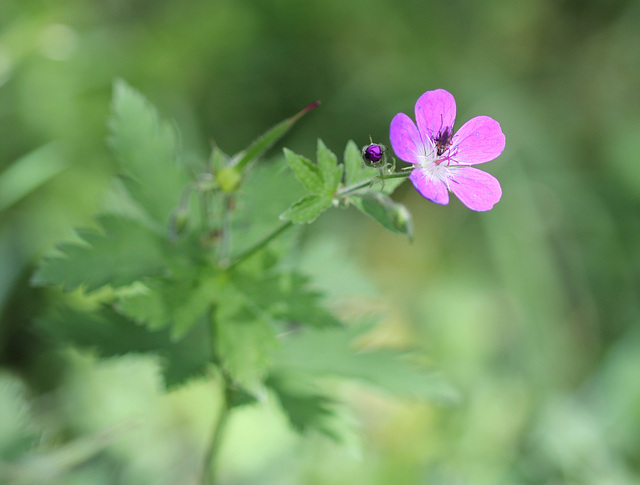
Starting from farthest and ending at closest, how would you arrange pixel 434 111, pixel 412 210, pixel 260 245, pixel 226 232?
1. pixel 412 210
2. pixel 226 232
3. pixel 260 245
4. pixel 434 111

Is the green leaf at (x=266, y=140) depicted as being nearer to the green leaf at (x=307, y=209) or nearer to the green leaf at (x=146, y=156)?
the green leaf at (x=307, y=209)

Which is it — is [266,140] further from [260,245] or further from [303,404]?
[303,404]

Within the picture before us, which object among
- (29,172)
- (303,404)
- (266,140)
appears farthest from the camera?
(29,172)

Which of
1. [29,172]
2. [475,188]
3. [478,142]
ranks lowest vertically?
[475,188]

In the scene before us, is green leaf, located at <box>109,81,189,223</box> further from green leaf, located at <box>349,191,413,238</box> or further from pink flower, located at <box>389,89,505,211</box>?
pink flower, located at <box>389,89,505,211</box>

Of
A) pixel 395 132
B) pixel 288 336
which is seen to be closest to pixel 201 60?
pixel 288 336

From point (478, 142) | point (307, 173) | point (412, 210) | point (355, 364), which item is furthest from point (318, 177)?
point (412, 210)

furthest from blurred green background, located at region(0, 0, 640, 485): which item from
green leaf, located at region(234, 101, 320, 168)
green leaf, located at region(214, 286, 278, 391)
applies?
green leaf, located at region(234, 101, 320, 168)

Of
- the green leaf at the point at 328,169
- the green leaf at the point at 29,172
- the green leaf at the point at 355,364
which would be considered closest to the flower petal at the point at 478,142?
the green leaf at the point at 328,169
